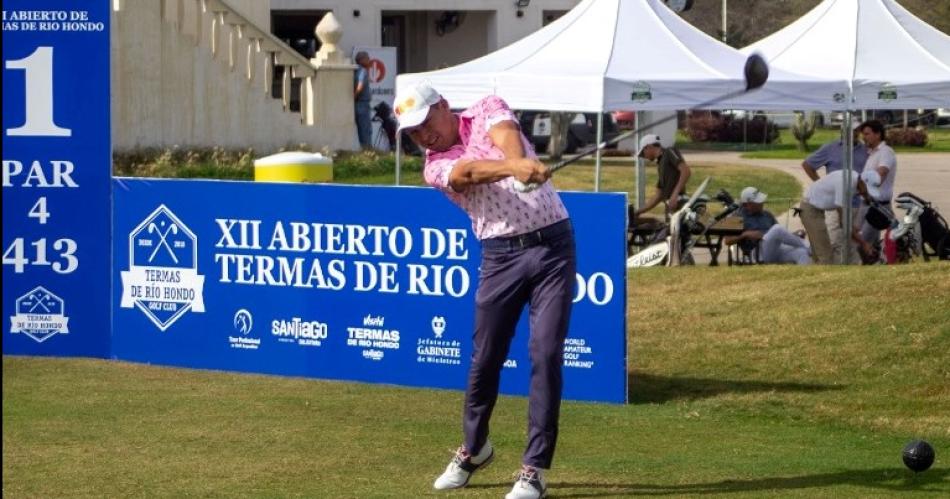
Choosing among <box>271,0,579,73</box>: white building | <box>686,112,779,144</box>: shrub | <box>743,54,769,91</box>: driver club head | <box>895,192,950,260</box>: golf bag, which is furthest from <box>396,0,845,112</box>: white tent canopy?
<box>686,112,779,144</box>: shrub

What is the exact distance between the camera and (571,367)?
9555 mm

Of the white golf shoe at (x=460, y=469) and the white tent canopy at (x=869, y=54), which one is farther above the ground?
the white tent canopy at (x=869, y=54)

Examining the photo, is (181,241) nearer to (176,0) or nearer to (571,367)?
(571,367)

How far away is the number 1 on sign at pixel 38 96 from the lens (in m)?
9.95

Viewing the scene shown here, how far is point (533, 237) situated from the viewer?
6547 mm

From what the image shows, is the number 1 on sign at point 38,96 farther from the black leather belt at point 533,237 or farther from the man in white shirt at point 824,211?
the man in white shirt at point 824,211

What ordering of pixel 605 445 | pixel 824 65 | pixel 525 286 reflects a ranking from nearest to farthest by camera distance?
1. pixel 525 286
2. pixel 605 445
3. pixel 824 65

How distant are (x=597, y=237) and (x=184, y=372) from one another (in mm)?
2918

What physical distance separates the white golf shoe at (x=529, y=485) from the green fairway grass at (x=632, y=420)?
291 millimetres

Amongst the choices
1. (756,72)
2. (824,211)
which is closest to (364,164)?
(824,211)

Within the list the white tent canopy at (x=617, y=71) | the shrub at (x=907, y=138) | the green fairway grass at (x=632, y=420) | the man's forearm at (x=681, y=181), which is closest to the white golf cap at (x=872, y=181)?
the white tent canopy at (x=617, y=71)

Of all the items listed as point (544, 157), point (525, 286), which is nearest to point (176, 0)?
point (544, 157)

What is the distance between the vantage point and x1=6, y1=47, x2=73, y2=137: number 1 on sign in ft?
32.7

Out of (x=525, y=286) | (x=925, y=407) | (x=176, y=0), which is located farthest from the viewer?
(x=176, y=0)
